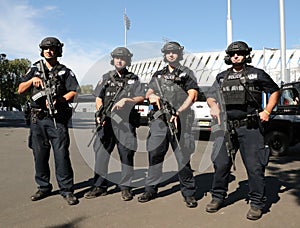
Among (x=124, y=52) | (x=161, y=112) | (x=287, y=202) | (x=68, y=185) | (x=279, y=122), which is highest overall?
(x=124, y=52)

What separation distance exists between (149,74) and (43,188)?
6.96 ft

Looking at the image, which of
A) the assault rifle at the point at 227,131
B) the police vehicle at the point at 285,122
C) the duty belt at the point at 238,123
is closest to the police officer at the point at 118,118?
the assault rifle at the point at 227,131

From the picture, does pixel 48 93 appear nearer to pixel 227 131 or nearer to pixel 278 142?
pixel 227 131

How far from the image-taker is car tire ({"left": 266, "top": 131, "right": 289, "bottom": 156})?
681 centimetres

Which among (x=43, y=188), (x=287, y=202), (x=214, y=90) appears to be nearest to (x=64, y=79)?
(x=43, y=188)

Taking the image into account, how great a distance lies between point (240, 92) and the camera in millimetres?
3373

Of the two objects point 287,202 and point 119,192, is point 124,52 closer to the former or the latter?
point 119,192

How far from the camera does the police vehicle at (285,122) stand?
6.64 metres

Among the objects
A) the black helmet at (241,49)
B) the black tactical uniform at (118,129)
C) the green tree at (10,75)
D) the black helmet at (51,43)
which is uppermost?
the green tree at (10,75)

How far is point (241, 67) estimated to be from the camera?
352cm

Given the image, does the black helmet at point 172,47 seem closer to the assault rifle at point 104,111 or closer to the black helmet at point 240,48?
the black helmet at point 240,48

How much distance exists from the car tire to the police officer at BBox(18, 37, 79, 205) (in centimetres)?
488

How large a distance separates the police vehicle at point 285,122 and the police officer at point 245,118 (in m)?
3.51

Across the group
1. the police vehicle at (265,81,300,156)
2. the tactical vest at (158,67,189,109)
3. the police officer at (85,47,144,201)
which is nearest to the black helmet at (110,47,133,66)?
the police officer at (85,47,144,201)
